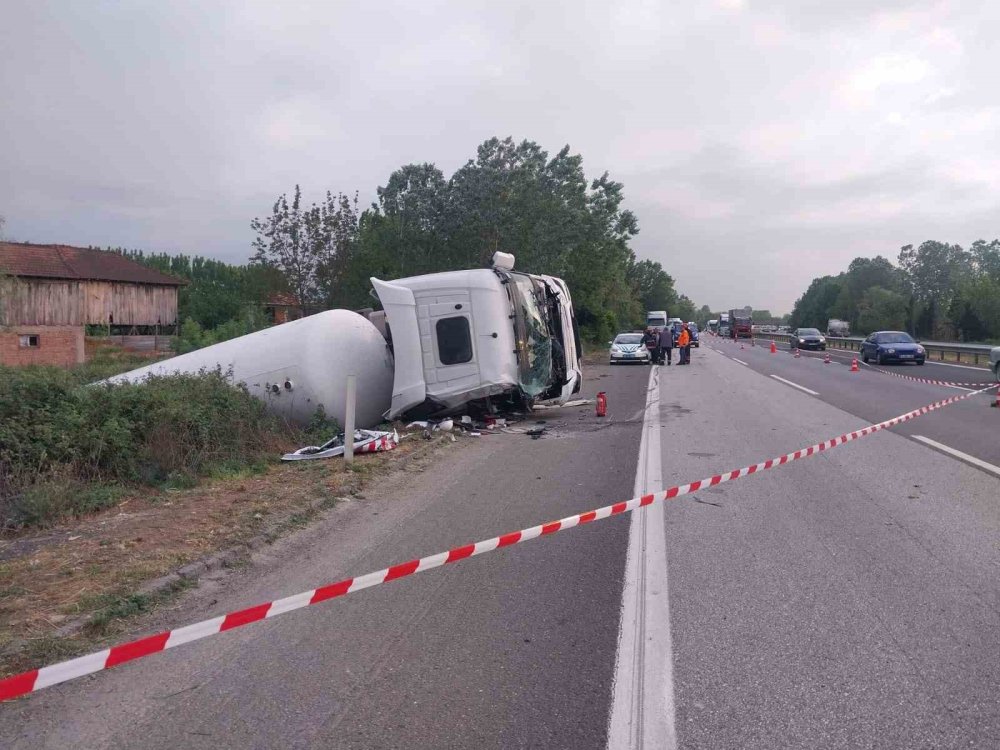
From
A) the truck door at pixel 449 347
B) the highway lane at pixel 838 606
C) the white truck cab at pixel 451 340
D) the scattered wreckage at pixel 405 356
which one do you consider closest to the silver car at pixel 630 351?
the scattered wreckage at pixel 405 356

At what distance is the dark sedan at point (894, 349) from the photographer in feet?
112

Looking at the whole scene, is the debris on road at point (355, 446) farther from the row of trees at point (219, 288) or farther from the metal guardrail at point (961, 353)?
the metal guardrail at point (961, 353)

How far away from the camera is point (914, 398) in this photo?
1891 cm

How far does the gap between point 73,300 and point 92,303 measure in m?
1.22

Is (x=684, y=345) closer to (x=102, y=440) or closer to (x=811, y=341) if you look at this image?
(x=811, y=341)

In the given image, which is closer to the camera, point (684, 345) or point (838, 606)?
point (838, 606)

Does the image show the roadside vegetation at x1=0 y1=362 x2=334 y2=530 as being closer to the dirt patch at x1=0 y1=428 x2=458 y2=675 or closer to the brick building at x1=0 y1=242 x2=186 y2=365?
the dirt patch at x1=0 y1=428 x2=458 y2=675

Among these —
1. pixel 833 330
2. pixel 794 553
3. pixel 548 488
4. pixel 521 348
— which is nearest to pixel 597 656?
pixel 794 553

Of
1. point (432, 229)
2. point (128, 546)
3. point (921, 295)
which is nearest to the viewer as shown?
point (128, 546)

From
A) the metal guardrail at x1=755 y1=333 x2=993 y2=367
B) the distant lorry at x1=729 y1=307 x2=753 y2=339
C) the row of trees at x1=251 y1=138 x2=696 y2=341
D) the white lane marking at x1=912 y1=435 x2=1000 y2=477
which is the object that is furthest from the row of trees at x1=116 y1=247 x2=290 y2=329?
the distant lorry at x1=729 y1=307 x2=753 y2=339

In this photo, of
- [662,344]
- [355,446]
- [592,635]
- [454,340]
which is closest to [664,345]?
[662,344]

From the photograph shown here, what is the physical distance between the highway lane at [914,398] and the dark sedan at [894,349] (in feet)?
1.87

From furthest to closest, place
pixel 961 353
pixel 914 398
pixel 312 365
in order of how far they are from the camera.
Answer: pixel 961 353 → pixel 914 398 → pixel 312 365

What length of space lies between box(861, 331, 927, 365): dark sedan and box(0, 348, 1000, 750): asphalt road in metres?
28.2
